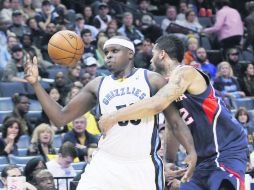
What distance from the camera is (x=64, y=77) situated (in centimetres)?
1551

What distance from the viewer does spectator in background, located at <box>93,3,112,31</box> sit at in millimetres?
18906

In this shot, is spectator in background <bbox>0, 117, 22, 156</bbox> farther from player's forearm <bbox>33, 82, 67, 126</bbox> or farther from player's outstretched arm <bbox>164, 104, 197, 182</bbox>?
player's outstretched arm <bbox>164, 104, 197, 182</bbox>

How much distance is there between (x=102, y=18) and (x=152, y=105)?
1166cm

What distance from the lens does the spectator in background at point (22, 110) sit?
46.2ft

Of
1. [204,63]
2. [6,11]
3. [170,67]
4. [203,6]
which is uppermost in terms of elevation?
[203,6]

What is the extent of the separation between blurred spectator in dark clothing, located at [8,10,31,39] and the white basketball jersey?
29.8ft

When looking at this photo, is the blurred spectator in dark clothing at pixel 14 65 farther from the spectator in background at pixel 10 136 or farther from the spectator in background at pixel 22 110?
the spectator in background at pixel 10 136

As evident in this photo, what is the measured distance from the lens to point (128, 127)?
7770mm

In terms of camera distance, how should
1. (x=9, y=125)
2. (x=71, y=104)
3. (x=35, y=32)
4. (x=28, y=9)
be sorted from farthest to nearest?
1. (x=28, y=9)
2. (x=35, y=32)
3. (x=9, y=125)
4. (x=71, y=104)

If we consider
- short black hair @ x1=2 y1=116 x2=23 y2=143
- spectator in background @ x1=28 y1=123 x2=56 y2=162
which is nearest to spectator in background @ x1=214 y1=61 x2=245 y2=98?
spectator in background @ x1=28 y1=123 x2=56 y2=162

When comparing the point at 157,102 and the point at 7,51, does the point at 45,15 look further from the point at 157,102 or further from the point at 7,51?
the point at 157,102

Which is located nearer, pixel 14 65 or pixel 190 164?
pixel 190 164

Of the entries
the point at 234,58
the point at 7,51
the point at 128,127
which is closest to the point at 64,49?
the point at 128,127

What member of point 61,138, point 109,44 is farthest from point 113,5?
point 109,44
